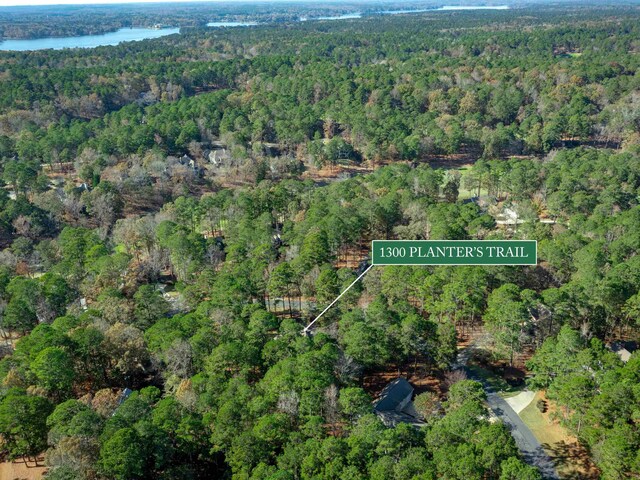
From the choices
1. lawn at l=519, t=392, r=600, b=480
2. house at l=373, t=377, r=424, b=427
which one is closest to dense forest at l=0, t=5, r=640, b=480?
lawn at l=519, t=392, r=600, b=480

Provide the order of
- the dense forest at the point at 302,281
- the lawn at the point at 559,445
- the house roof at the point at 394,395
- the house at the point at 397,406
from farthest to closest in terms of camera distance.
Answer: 1. the house roof at the point at 394,395
2. the house at the point at 397,406
3. the lawn at the point at 559,445
4. the dense forest at the point at 302,281

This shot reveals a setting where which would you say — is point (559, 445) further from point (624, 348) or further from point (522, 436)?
point (624, 348)

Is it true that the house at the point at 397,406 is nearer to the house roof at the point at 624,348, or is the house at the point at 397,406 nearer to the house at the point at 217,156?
the house roof at the point at 624,348

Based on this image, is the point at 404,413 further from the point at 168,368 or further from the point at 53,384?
the point at 53,384

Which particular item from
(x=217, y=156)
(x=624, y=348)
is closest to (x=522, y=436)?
(x=624, y=348)

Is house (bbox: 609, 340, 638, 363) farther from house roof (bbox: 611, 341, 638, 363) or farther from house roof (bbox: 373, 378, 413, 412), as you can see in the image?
house roof (bbox: 373, 378, 413, 412)

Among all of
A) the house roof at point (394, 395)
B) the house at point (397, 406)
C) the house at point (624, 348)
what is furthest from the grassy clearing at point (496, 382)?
the house at point (624, 348)
